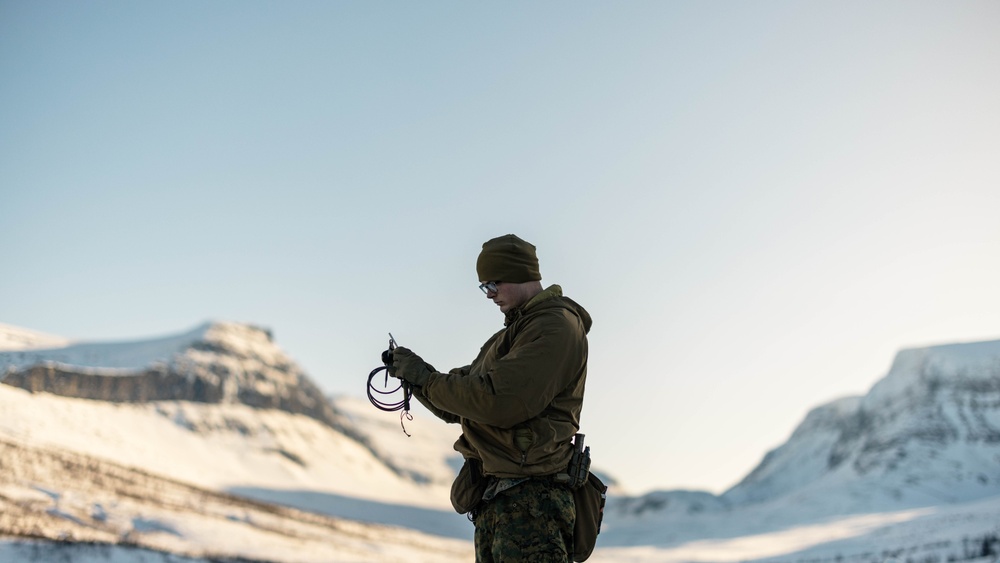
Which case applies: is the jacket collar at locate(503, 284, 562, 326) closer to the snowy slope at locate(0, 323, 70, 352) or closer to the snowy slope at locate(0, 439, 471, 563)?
the snowy slope at locate(0, 439, 471, 563)

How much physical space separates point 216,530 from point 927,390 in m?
69.6

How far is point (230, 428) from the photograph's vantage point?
69.8m

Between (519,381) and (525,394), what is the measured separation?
5cm

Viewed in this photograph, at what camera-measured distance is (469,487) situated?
3.78 metres

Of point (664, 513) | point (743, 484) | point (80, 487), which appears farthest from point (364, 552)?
point (743, 484)

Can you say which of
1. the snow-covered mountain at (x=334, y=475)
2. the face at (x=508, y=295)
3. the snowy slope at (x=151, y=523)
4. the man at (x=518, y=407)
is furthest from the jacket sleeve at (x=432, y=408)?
the snowy slope at (x=151, y=523)

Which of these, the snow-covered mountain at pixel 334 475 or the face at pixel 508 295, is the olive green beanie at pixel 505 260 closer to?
the face at pixel 508 295

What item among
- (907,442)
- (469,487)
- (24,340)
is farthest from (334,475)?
(469,487)

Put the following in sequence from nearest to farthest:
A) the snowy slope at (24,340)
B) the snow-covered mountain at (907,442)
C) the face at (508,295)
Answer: the face at (508,295) < the snowy slope at (24,340) < the snow-covered mountain at (907,442)

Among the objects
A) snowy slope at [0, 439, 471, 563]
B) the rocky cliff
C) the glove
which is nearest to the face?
the glove

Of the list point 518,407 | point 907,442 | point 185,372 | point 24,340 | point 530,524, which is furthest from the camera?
point 907,442

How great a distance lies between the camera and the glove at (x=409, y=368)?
359cm

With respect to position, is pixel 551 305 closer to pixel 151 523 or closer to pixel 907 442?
pixel 151 523

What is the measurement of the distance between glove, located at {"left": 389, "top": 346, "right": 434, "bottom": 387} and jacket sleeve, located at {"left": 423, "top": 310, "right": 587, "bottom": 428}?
46 mm
